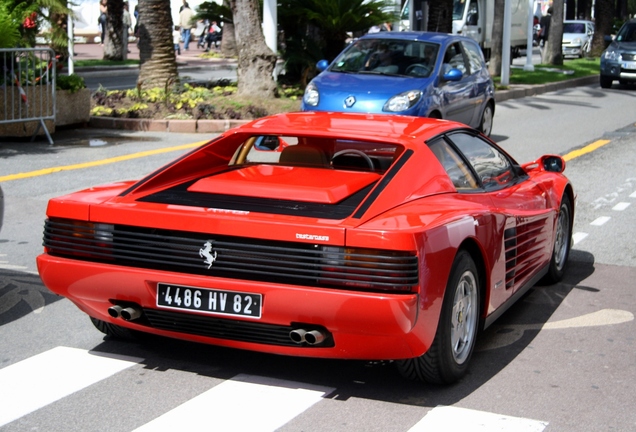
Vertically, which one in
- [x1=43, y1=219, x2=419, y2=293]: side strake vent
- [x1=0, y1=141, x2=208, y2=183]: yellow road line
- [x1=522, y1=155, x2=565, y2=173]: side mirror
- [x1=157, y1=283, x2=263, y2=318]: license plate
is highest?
[x1=522, y1=155, x2=565, y2=173]: side mirror

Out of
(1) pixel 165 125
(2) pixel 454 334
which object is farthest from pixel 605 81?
A: (2) pixel 454 334

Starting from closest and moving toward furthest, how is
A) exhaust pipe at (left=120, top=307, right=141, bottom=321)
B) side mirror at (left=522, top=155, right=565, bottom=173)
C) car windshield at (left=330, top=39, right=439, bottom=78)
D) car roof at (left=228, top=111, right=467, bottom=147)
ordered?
exhaust pipe at (left=120, top=307, right=141, bottom=321) < car roof at (left=228, top=111, right=467, bottom=147) < side mirror at (left=522, top=155, right=565, bottom=173) < car windshield at (left=330, top=39, right=439, bottom=78)

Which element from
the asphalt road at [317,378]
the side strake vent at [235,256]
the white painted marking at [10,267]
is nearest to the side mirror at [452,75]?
the asphalt road at [317,378]

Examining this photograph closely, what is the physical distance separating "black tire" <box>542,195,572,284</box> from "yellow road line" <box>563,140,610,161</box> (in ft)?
21.6

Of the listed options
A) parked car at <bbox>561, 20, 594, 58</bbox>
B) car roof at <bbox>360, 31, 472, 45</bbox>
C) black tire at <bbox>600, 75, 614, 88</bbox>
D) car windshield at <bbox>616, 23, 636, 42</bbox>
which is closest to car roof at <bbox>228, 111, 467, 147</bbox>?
car roof at <bbox>360, 31, 472, 45</bbox>

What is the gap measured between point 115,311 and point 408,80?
30.3 ft

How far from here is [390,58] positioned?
14305 millimetres

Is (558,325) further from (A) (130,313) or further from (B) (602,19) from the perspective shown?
(B) (602,19)

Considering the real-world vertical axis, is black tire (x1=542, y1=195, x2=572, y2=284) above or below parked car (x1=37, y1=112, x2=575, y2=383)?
below

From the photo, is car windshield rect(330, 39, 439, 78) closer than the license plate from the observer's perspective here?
No

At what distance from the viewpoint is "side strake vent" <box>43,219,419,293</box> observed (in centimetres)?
439

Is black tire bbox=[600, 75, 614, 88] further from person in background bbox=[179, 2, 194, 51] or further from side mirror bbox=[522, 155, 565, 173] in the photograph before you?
side mirror bbox=[522, 155, 565, 173]

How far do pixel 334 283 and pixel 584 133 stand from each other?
1309 cm

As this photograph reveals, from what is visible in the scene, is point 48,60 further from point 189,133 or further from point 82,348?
point 82,348
